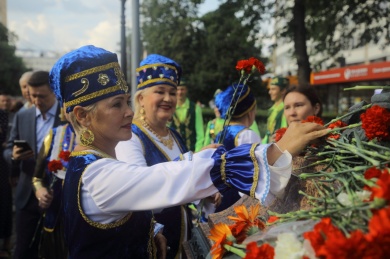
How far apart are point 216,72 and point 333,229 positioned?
1312 inches

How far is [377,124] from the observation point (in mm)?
1482

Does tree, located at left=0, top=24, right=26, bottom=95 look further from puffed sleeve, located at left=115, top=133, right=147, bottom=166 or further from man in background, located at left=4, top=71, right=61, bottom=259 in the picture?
puffed sleeve, located at left=115, top=133, right=147, bottom=166

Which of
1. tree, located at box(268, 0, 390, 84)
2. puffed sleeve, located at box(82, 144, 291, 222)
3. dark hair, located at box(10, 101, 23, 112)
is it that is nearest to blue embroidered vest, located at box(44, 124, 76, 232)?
puffed sleeve, located at box(82, 144, 291, 222)

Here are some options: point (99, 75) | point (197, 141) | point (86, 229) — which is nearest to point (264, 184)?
point (86, 229)

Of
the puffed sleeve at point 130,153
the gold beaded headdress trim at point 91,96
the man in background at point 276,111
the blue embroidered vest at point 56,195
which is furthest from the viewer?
the man in background at point 276,111

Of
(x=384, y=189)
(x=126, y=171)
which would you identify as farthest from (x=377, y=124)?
(x=126, y=171)

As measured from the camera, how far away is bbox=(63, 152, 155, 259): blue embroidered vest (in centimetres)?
184

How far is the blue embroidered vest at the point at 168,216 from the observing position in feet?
9.26

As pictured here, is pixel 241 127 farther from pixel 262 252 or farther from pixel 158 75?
pixel 262 252

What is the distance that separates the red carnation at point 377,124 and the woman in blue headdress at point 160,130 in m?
1.50

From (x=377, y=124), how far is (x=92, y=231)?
1.17 metres

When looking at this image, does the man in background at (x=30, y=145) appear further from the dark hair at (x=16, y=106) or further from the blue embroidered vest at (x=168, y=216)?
the dark hair at (x=16, y=106)

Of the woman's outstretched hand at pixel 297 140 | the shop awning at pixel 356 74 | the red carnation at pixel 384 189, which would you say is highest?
the shop awning at pixel 356 74

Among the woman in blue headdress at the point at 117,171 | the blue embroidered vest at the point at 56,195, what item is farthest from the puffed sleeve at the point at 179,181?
the blue embroidered vest at the point at 56,195
